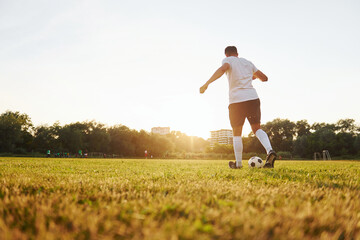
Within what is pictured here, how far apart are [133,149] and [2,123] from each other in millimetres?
34408

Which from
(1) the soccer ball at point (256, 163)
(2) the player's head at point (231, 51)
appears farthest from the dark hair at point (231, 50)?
(1) the soccer ball at point (256, 163)

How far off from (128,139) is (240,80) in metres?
72.1

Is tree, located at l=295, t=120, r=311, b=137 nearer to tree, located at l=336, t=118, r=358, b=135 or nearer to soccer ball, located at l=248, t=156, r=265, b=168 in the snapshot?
tree, located at l=336, t=118, r=358, b=135

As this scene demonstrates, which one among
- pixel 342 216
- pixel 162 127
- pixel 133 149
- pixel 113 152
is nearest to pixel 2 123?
pixel 113 152

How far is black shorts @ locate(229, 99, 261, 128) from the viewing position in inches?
211

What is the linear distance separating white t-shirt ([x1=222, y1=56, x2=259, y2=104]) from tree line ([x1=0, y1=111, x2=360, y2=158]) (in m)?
57.8

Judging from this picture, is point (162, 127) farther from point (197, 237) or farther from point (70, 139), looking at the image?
point (197, 237)

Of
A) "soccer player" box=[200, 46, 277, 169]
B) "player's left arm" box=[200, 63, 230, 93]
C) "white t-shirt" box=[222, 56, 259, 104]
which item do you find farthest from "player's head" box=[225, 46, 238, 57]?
"player's left arm" box=[200, 63, 230, 93]

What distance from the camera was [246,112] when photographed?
5.39 metres

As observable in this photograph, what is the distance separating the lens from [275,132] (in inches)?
3238

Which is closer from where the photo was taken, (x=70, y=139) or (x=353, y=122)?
(x=70, y=139)

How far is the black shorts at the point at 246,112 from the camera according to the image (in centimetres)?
537

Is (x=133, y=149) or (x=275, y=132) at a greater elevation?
(x=275, y=132)

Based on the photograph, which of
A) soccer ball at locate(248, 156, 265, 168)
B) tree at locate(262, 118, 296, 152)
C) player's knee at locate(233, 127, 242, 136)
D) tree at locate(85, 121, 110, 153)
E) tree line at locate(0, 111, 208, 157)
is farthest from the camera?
tree at locate(262, 118, 296, 152)
